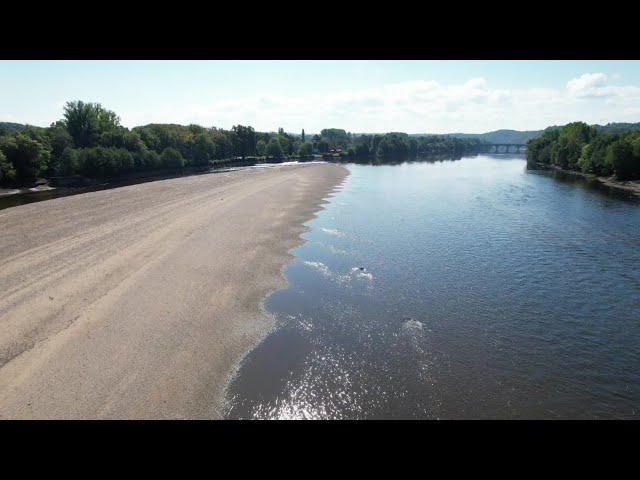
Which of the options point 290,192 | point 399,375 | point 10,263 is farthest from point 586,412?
point 290,192

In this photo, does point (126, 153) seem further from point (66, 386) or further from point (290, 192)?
point (66, 386)

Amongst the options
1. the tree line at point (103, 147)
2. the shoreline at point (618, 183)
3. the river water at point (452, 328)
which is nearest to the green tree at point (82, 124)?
the tree line at point (103, 147)

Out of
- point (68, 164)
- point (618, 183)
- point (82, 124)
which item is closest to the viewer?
point (68, 164)

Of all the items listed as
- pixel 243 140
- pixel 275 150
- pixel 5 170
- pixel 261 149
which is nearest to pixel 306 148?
pixel 261 149

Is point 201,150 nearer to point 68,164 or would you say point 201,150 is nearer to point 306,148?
point 68,164

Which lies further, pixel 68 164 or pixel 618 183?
pixel 618 183

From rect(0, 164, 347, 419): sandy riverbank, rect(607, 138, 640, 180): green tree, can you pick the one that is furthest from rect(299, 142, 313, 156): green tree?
rect(0, 164, 347, 419): sandy riverbank

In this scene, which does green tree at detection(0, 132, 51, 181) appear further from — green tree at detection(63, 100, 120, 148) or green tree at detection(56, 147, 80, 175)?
green tree at detection(63, 100, 120, 148)
